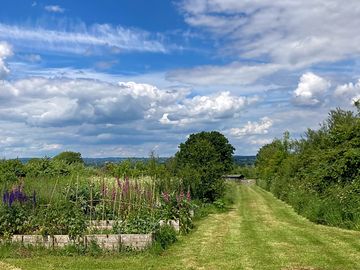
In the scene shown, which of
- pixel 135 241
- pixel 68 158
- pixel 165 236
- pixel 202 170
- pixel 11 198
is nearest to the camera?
pixel 135 241

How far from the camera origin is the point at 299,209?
24.8 meters

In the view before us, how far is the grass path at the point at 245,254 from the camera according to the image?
35.8ft

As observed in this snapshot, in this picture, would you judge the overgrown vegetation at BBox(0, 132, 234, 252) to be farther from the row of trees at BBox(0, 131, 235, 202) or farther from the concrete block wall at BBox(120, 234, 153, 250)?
the concrete block wall at BBox(120, 234, 153, 250)

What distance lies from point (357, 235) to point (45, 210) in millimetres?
9672

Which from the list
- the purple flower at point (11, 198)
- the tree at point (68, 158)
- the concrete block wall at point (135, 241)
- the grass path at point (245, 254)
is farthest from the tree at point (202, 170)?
the concrete block wall at point (135, 241)

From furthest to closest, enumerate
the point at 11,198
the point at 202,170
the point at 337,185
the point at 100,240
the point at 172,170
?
1. the point at 202,170
2. the point at 172,170
3. the point at 337,185
4. the point at 11,198
5. the point at 100,240

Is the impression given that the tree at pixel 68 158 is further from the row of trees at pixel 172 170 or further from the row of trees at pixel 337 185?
the row of trees at pixel 337 185

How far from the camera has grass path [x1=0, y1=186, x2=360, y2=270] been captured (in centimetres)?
1091

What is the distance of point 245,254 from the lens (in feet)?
40.1

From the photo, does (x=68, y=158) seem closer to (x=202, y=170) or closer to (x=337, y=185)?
(x=202, y=170)

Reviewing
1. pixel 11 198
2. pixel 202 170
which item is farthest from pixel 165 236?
pixel 202 170

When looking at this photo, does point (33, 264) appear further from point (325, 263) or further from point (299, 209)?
point (299, 209)

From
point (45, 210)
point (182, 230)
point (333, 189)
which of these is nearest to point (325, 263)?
point (182, 230)

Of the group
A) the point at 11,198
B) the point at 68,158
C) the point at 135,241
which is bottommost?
the point at 135,241
